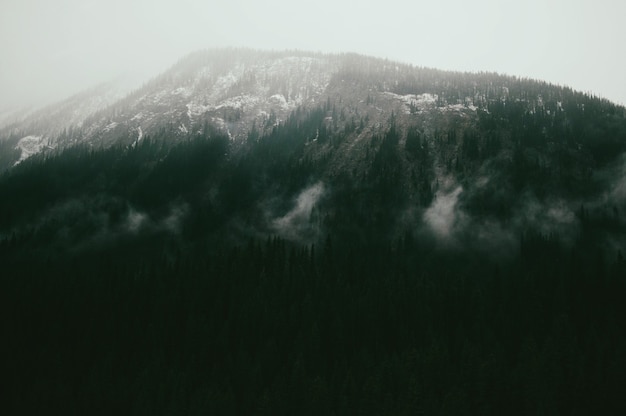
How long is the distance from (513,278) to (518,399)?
75.7m

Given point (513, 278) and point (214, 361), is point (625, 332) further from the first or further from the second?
point (214, 361)

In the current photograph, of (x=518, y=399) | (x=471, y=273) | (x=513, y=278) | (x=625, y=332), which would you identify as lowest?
(x=471, y=273)

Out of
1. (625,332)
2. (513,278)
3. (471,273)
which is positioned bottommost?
(471,273)

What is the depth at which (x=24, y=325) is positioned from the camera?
126438 mm

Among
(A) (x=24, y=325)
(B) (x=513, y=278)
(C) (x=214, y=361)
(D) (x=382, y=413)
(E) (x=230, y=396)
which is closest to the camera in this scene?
(D) (x=382, y=413)

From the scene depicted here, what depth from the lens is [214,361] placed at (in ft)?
383

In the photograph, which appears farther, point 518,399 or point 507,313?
point 507,313

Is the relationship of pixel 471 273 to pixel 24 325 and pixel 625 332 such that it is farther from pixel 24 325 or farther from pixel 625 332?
pixel 24 325

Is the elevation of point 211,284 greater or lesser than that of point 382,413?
lesser

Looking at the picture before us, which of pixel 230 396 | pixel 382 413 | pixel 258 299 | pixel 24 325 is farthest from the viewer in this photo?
pixel 258 299

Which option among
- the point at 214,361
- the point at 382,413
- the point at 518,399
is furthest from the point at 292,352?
the point at 518,399

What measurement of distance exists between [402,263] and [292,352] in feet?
280

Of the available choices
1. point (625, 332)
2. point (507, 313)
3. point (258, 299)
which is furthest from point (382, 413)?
point (625, 332)

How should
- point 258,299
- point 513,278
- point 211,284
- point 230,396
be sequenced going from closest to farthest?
1. point 230,396
2. point 258,299
3. point 211,284
4. point 513,278
